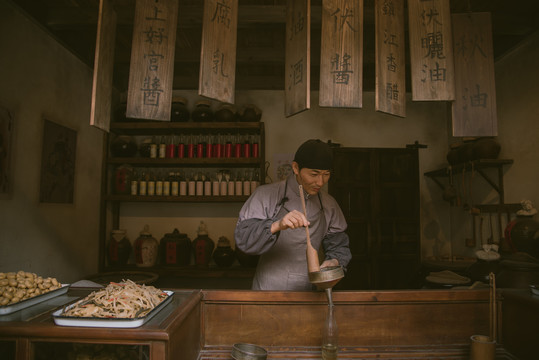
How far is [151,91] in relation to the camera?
1.73 meters

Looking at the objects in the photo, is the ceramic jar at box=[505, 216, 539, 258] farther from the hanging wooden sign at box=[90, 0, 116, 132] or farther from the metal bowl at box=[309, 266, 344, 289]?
the hanging wooden sign at box=[90, 0, 116, 132]

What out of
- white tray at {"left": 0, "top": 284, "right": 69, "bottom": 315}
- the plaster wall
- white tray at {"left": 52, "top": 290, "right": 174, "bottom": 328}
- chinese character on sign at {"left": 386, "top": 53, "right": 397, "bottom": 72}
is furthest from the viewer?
the plaster wall

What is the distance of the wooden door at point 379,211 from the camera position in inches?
180

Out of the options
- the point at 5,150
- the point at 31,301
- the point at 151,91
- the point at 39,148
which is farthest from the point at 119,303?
the point at 39,148

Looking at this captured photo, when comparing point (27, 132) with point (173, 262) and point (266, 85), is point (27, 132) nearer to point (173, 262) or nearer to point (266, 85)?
point (173, 262)

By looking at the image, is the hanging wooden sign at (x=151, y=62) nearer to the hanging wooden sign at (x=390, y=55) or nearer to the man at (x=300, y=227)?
the man at (x=300, y=227)

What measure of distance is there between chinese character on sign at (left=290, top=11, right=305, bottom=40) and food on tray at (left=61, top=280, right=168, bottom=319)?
1.45 metres

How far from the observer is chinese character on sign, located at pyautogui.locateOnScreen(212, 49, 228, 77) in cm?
168

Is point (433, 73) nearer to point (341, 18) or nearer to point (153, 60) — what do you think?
point (341, 18)

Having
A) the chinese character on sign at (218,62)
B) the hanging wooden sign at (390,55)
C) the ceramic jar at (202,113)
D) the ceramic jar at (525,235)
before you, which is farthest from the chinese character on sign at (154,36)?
the ceramic jar at (525,235)

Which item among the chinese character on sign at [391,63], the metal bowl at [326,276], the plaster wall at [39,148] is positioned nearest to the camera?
the metal bowl at [326,276]

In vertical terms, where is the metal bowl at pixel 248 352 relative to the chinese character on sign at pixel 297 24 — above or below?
below

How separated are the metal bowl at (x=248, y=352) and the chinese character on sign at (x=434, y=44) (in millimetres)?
1687

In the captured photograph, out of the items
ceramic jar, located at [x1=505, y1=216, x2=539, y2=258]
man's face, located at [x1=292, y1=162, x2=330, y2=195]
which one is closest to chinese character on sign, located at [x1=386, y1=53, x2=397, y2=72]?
man's face, located at [x1=292, y1=162, x2=330, y2=195]
